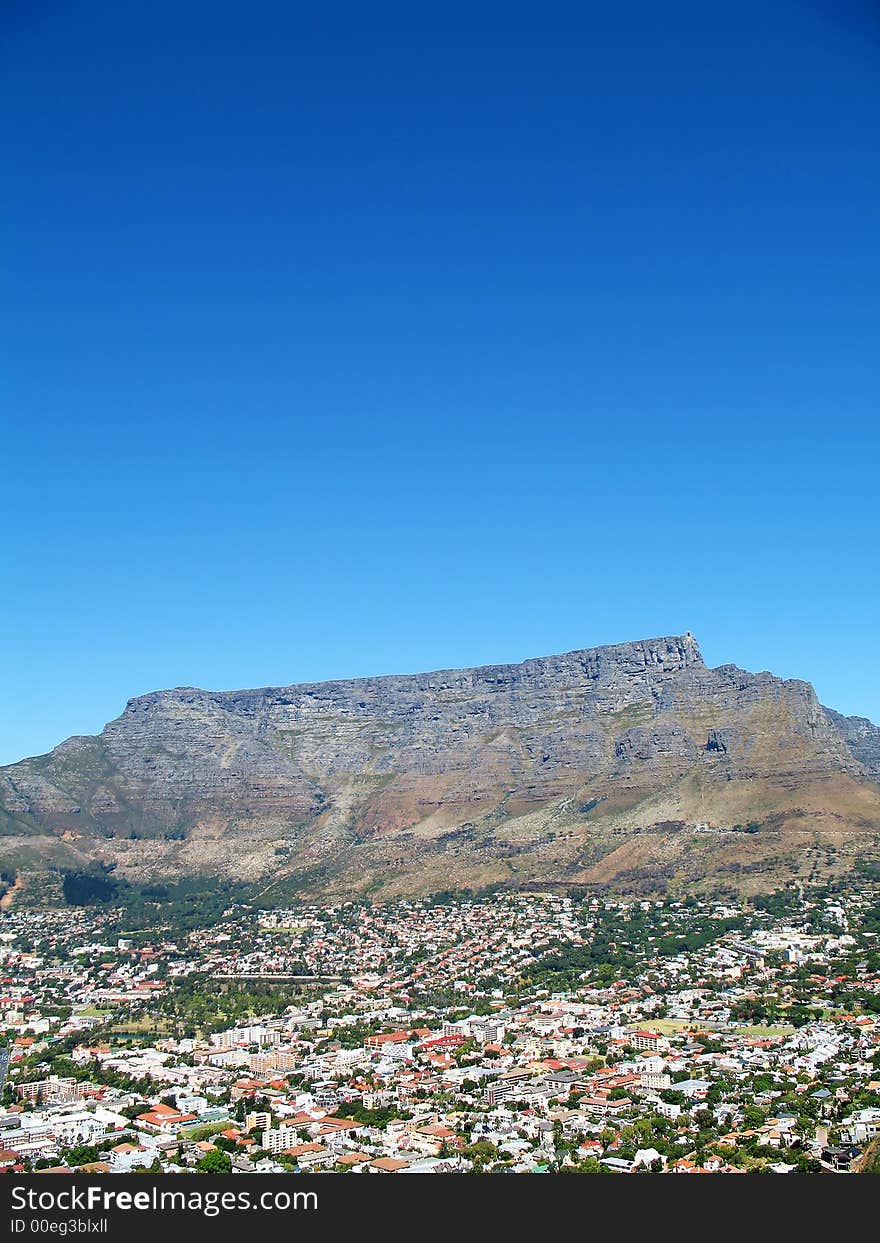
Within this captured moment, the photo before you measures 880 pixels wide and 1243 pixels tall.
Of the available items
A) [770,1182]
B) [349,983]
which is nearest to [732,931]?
[349,983]

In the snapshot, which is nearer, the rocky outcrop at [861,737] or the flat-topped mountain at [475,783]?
the flat-topped mountain at [475,783]

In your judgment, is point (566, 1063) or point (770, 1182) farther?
point (566, 1063)

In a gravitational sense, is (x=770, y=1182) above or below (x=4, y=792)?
below

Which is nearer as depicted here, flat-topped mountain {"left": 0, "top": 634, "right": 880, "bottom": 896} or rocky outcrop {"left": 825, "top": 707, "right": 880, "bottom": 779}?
flat-topped mountain {"left": 0, "top": 634, "right": 880, "bottom": 896}

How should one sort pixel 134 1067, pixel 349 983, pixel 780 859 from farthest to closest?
pixel 780 859 → pixel 349 983 → pixel 134 1067

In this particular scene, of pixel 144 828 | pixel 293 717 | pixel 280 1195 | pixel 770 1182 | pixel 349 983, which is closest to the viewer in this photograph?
pixel 280 1195

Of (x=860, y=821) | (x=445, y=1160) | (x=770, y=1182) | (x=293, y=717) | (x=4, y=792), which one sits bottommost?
(x=445, y=1160)

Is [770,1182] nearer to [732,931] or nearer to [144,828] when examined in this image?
[732,931]

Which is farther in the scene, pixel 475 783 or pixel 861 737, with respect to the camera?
pixel 861 737
